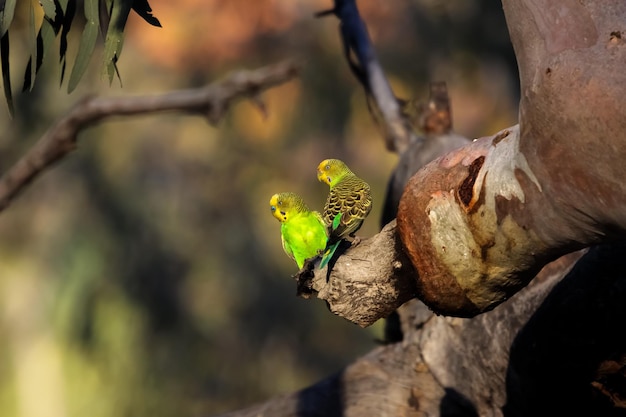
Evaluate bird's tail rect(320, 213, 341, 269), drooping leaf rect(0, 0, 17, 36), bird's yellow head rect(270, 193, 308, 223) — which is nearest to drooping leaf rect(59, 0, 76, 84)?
drooping leaf rect(0, 0, 17, 36)

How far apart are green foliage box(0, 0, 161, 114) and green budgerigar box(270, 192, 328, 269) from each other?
68 centimetres

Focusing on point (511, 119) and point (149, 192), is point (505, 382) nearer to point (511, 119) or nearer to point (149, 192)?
point (149, 192)

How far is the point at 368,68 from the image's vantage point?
520 cm

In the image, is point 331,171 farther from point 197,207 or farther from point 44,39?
point 197,207

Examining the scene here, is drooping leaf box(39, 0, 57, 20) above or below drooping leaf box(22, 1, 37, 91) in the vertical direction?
above

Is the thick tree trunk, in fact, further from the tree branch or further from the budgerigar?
the tree branch

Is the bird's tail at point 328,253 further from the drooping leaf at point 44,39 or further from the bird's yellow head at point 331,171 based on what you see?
the drooping leaf at point 44,39

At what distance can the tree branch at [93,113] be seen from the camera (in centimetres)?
482

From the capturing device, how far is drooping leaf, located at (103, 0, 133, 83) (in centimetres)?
269

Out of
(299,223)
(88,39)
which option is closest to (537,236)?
(299,223)

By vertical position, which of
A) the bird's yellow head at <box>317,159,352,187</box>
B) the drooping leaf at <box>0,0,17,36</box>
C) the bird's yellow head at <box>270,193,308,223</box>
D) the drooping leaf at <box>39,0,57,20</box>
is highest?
the drooping leaf at <box>0,0,17,36</box>

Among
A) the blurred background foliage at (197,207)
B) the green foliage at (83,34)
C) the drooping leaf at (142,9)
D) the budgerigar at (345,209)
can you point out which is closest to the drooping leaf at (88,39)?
the green foliage at (83,34)

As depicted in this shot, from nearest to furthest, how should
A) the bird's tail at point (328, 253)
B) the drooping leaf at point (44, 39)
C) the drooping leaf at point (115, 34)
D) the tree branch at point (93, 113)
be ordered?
the bird's tail at point (328, 253)
the drooping leaf at point (115, 34)
the drooping leaf at point (44, 39)
the tree branch at point (93, 113)

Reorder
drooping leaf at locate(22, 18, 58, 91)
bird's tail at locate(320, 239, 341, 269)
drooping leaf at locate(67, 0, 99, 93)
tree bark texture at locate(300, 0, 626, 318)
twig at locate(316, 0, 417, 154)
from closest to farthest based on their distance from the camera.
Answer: tree bark texture at locate(300, 0, 626, 318)
bird's tail at locate(320, 239, 341, 269)
drooping leaf at locate(67, 0, 99, 93)
drooping leaf at locate(22, 18, 58, 91)
twig at locate(316, 0, 417, 154)
